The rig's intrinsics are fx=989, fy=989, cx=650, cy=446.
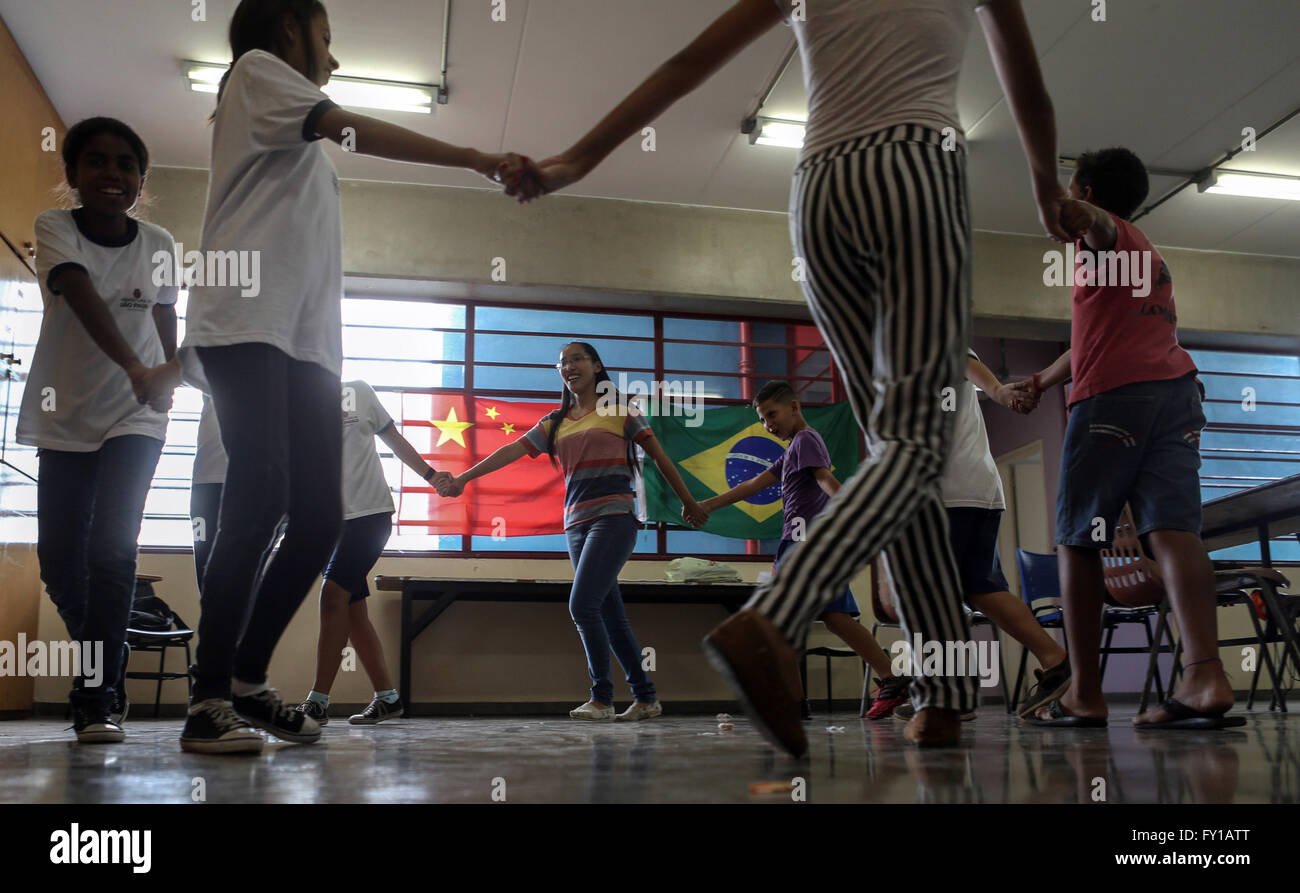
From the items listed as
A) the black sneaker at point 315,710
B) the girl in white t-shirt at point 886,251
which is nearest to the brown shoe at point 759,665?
the girl in white t-shirt at point 886,251

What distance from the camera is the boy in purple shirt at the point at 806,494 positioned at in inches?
152

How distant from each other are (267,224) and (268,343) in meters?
0.25

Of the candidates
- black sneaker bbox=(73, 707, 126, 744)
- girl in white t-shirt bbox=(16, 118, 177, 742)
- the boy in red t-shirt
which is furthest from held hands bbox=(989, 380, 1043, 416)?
black sneaker bbox=(73, 707, 126, 744)

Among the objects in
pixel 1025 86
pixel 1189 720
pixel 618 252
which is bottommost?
pixel 1189 720

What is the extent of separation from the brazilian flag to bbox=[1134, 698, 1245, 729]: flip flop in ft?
14.5

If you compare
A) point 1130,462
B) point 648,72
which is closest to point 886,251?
point 1130,462

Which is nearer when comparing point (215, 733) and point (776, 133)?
point (215, 733)

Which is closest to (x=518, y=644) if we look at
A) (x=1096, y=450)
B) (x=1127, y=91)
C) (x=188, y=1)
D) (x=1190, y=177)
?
(x=188, y=1)

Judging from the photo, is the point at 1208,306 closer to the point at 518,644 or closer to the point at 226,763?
the point at 518,644

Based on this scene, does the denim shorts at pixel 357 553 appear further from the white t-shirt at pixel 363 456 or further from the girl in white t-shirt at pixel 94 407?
the girl in white t-shirt at pixel 94 407

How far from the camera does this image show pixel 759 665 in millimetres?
1161

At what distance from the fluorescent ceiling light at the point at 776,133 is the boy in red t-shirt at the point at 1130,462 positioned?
13.2 ft

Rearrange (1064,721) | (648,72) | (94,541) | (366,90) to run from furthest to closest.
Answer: (366,90) → (648,72) → (1064,721) → (94,541)

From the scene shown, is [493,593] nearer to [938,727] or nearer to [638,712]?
[638,712]
